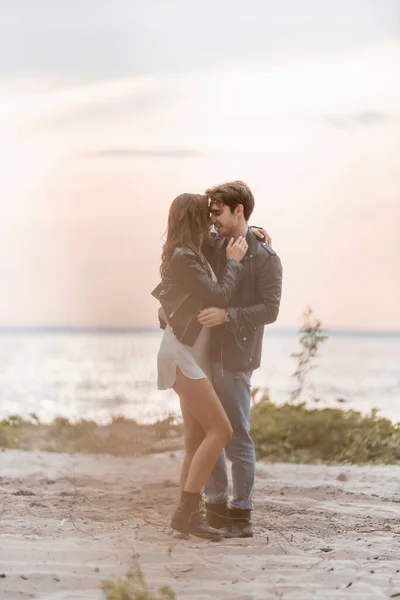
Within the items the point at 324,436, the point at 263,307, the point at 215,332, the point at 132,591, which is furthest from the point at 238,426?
the point at 324,436

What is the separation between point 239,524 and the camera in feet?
17.0

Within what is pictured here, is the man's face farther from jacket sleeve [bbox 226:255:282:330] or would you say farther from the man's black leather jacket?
jacket sleeve [bbox 226:255:282:330]

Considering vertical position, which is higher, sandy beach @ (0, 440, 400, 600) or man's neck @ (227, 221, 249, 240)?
man's neck @ (227, 221, 249, 240)

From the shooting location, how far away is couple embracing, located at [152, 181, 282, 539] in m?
4.87

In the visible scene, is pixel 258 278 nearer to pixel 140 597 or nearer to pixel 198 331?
pixel 198 331

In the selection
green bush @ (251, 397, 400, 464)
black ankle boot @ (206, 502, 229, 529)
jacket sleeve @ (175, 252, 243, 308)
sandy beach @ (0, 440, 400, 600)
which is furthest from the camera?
green bush @ (251, 397, 400, 464)

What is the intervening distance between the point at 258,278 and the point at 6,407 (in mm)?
7093

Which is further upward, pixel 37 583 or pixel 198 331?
→ pixel 198 331

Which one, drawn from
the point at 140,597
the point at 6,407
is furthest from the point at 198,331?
the point at 6,407

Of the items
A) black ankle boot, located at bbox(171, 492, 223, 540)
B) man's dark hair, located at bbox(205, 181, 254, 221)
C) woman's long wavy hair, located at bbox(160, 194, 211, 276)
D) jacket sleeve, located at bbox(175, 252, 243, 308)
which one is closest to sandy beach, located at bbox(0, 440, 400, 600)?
black ankle boot, located at bbox(171, 492, 223, 540)

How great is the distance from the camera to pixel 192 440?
17.0ft

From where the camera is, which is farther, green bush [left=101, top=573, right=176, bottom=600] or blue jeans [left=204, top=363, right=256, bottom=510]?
blue jeans [left=204, top=363, right=256, bottom=510]

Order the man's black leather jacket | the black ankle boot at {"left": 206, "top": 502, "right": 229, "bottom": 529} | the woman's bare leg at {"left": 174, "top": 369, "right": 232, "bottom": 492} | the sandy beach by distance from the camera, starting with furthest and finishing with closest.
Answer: the black ankle boot at {"left": 206, "top": 502, "right": 229, "bottom": 529} → the man's black leather jacket → the woman's bare leg at {"left": 174, "top": 369, "right": 232, "bottom": 492} → the sandy beach

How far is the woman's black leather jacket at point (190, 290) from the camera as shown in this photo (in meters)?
4.79
